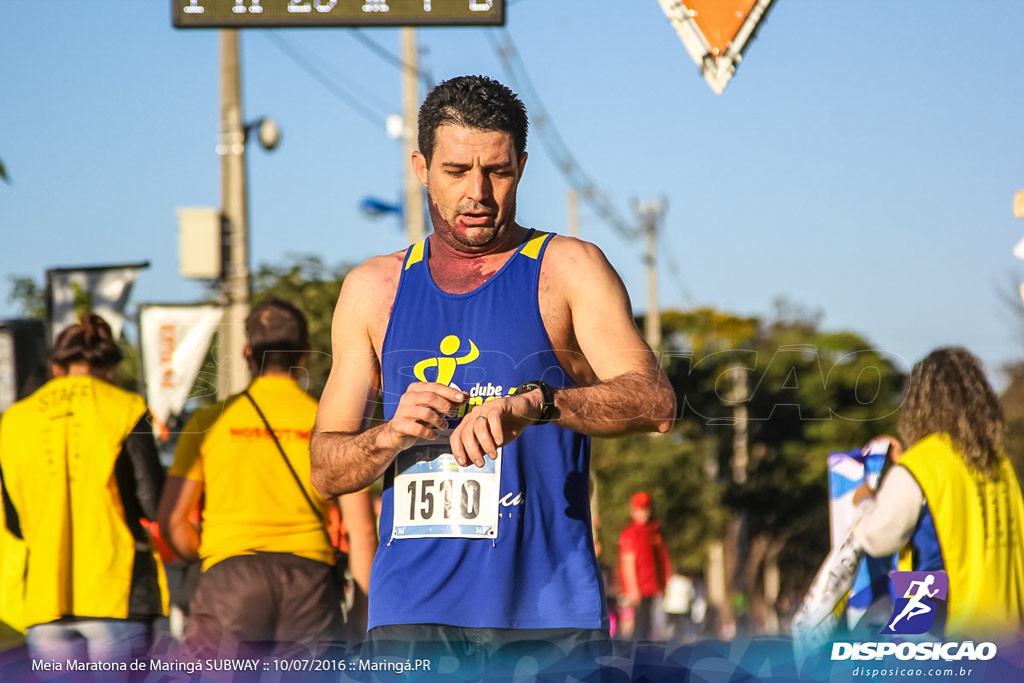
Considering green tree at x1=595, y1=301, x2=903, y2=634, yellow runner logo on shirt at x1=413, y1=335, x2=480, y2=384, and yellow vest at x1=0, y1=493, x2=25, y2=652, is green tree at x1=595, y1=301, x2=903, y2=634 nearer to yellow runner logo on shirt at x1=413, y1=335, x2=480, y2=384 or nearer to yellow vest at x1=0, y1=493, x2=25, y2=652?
yellow vest at x1=0, y1=493, x2=25, y2=652

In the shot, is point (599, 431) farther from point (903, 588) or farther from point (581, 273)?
point (903, 588)

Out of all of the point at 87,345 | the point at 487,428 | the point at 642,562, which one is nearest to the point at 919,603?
the point at 487,428

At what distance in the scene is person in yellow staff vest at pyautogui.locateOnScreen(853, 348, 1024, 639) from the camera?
4.43 meters

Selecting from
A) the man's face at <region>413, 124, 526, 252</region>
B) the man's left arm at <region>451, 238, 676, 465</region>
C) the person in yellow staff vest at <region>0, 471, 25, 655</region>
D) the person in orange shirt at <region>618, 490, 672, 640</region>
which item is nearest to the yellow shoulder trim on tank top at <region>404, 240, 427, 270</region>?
the man's face at <region>413, 124, 526, 252</region>

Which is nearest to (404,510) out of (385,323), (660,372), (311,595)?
(385,323)

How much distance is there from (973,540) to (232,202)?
6.98m

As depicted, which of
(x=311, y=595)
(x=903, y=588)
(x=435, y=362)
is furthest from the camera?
(x=311, y=595)

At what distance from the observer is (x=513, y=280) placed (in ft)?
10.5

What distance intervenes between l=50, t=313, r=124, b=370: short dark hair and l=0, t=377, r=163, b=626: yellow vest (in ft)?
0.59

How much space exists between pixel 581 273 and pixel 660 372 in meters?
0.31

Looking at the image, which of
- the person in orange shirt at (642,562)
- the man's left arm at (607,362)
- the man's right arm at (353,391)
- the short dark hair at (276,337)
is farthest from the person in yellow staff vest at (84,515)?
the person in orange shirt at (642,562)

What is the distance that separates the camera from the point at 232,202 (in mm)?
10070

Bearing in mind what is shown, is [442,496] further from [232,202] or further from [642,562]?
[642,562]

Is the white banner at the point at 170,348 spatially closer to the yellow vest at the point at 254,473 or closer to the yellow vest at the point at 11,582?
the yellow vest at the point at 11,582
